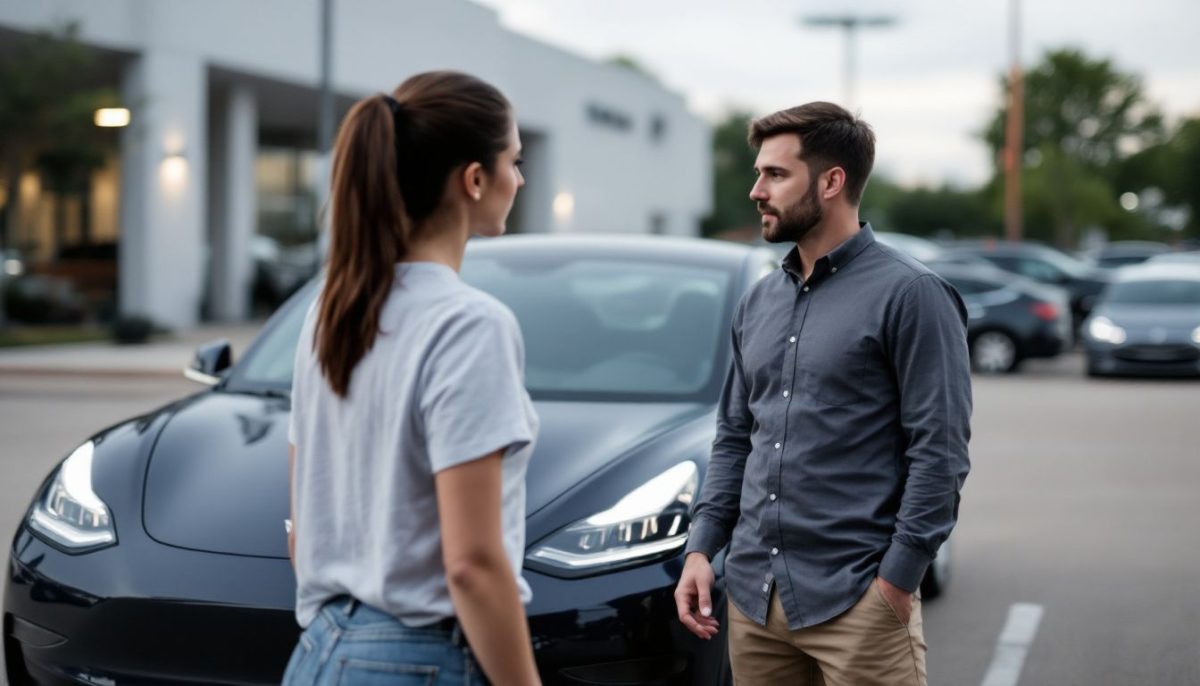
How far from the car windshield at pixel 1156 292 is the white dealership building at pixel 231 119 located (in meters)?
11.0

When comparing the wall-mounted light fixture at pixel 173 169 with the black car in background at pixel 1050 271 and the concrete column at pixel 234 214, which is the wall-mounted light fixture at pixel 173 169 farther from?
the black car in background at pixel 1050 271

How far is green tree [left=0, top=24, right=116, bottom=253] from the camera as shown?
21969 millimetres

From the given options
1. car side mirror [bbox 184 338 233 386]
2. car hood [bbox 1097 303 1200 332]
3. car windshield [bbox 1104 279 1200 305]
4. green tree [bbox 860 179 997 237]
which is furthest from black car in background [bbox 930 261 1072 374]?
green tree [bbox 860 179 997 237]

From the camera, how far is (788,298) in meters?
2.87

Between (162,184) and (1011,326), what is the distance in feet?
49.5

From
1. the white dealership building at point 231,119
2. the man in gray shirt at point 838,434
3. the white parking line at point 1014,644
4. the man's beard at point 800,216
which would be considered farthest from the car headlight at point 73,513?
the white dealership building at point 231,119

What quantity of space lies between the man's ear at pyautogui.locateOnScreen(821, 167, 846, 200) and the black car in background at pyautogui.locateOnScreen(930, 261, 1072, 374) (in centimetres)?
1708

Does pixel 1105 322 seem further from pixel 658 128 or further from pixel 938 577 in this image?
pixel 658 128

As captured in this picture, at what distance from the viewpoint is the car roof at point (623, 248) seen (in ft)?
18.3

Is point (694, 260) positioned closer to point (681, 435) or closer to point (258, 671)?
point (681, 435)

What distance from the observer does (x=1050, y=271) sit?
26.6m

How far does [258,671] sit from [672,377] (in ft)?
6.37

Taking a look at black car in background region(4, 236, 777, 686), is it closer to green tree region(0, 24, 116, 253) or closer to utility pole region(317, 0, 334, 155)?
utility pole region(317, 0, 334, 155)

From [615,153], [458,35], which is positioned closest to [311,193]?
[458,35]
